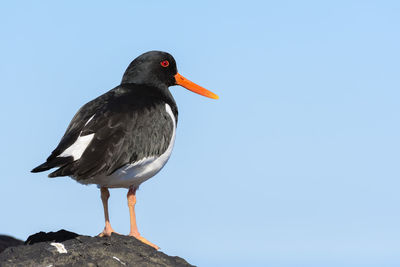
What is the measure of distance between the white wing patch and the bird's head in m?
2.26

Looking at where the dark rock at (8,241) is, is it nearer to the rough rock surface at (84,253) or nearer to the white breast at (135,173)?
the rough rock surface at (84,253)

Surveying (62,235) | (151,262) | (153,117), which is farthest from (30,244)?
(153,117)

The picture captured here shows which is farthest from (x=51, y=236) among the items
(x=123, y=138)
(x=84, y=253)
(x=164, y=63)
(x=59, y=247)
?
(x=164, y=63)

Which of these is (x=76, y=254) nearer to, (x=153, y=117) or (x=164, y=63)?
(x=153, y=117)

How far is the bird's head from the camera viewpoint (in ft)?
38.0

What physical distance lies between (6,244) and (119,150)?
7113 mm

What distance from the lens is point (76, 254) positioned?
29.2ft

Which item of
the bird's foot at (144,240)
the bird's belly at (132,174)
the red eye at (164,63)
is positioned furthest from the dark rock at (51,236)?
the red eye at (164,63)

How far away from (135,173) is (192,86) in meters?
3.52

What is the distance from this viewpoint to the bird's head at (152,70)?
456 inches

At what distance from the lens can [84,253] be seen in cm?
890

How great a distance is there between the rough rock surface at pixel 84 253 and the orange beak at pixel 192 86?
4083mm

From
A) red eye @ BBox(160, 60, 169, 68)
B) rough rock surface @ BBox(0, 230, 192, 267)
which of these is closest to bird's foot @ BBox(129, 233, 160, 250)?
rough rock surface @ BBox(0, 230, 192, 267)

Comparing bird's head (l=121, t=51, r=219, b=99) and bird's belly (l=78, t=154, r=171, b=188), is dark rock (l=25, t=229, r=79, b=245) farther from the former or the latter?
bird's head (l=121, t=51, r=219, b=99)
